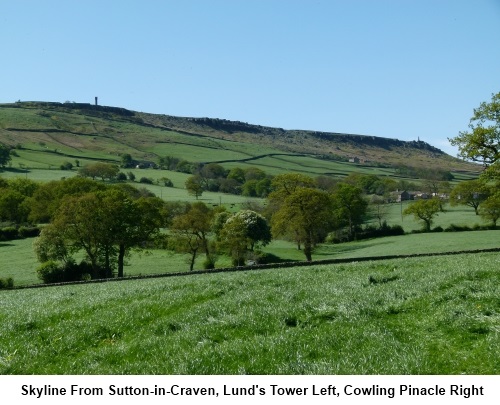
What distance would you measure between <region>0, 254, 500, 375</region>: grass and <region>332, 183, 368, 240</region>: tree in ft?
290

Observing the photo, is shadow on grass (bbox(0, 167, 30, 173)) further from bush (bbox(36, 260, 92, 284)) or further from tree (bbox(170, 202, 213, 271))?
bush (bbox(36, 260, 92, 284))

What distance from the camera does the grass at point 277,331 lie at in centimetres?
873

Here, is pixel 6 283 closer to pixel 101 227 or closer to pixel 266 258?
pixel 101 227

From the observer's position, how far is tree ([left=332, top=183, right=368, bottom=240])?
104 meters

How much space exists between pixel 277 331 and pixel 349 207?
95.7 meters

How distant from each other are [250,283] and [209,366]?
9914 millimetres

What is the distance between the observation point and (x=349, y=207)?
105 m

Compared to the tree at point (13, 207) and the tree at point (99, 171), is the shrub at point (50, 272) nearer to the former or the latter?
the tree at point (13, 207)

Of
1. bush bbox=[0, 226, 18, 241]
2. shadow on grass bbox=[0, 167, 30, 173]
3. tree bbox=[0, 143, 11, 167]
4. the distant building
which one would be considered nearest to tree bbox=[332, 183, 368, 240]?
the distant building

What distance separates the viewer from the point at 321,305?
41.9 feet

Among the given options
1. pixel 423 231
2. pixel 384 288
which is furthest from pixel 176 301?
pixel 423 231

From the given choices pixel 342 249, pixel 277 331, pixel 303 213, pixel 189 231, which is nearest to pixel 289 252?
pixel 342 249
